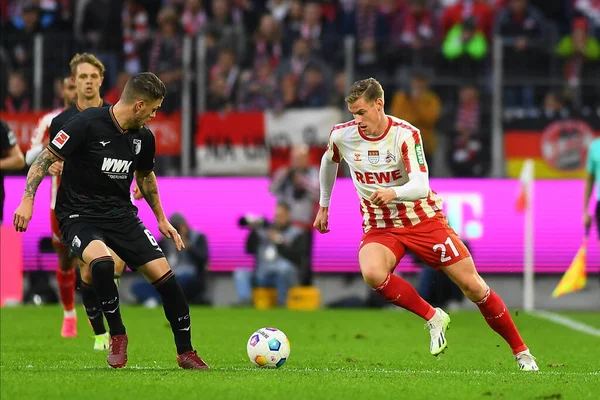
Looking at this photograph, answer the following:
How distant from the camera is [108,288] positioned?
329 inches

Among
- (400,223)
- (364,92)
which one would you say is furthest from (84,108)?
(400,223)

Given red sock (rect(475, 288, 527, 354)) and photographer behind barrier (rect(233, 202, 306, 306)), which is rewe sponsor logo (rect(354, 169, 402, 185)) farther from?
photographer behind barrier (rect(233, 202, 306, 306))

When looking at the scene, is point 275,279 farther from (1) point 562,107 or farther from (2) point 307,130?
(1) point 562,107

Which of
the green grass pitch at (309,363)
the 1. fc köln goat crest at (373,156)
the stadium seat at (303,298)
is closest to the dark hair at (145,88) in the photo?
the 1. fc köln goat crest at (373,156)

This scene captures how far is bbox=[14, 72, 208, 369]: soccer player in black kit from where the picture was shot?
8336 millimetres

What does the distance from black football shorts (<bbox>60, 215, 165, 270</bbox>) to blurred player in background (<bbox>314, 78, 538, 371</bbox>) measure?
167 centimetres

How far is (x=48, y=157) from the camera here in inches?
329

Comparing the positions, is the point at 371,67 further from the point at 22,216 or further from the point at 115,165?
the point at 22,216

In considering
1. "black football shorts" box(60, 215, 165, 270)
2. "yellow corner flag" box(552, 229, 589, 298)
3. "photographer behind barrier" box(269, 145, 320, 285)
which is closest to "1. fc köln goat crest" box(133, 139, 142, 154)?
"black football shorts" box(60, 215, 165, 270)

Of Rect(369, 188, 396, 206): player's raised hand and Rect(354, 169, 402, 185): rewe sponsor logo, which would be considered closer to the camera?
Rect(369, 188, 396, 206): player's raised hand

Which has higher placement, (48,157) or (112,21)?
(112,21)

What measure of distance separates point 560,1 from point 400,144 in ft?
42.6

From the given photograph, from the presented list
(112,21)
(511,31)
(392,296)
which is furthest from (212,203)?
(392,296)

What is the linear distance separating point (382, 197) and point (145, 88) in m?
1.84
